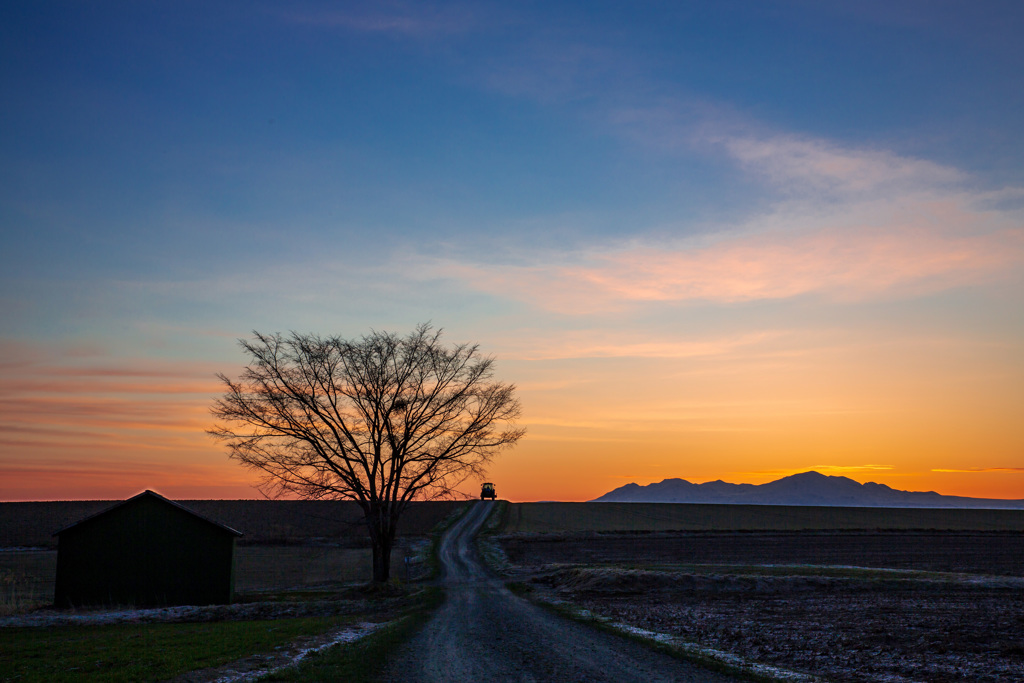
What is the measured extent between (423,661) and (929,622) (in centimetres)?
1538

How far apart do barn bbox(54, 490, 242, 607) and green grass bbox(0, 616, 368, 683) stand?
392 inches

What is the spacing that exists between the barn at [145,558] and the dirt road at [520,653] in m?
15.2

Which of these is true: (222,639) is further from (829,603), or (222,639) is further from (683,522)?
(683,522)

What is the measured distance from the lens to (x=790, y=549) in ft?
194

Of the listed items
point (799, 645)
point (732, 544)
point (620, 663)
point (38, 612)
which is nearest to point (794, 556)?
point (732, 544)

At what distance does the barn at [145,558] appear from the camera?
3606 cm

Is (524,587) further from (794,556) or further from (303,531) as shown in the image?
(303,531)

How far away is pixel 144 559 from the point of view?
3684 cm


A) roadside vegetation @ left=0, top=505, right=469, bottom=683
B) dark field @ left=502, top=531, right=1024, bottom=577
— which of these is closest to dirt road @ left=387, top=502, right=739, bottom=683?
roadside vegetation @ left=0, top=505, right=469, bottom=683

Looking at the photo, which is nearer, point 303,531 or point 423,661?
point 423,661

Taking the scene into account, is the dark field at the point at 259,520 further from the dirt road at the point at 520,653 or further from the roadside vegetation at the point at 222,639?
the dirt road at the point at 520,653

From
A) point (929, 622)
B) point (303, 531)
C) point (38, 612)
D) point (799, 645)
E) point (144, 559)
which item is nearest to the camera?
point (799, 645)

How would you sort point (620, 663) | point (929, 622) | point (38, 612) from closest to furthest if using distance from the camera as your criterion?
point (620, 663) → point (929, 622) → point (38, 612)

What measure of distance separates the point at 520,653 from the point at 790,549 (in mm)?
48531
